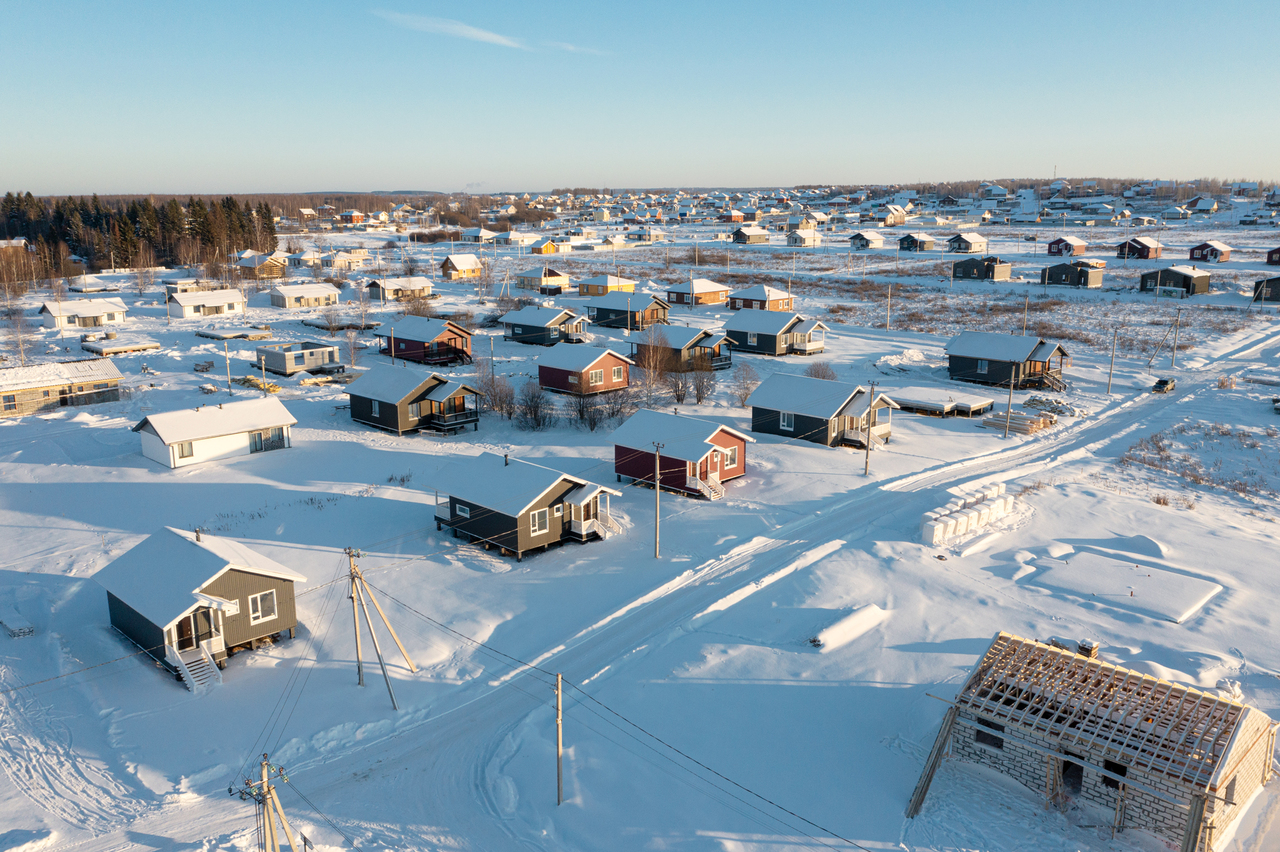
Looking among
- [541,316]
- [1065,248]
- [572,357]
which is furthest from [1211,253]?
[572,357]

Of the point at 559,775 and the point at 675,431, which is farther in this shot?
the point at 675,431

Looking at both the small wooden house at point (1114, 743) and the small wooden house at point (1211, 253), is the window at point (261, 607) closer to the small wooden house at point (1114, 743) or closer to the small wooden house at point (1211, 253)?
the small wooden house at point (1114, 743)

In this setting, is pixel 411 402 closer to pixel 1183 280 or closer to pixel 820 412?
pixel 820 412

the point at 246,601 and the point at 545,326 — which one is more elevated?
the point at 545,326

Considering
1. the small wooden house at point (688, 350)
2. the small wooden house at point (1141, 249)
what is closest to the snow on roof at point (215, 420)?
the small wooden house at point (688, 350)

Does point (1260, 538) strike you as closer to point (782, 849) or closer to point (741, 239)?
point (782, 849)

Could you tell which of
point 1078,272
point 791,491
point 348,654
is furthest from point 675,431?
point 1078,272
